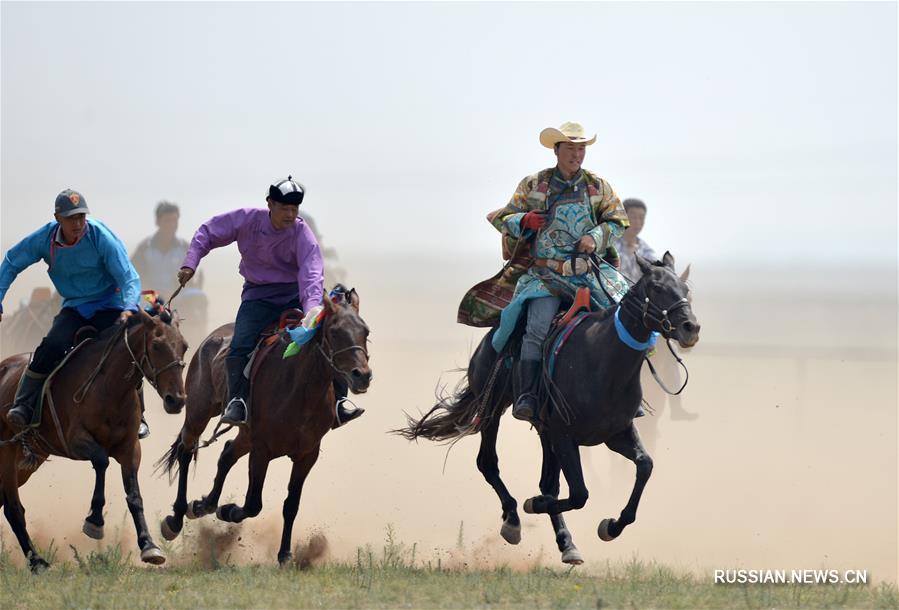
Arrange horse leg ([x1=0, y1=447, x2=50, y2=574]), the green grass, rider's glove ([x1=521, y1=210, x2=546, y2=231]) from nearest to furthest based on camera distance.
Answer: the green grass
horse leg ([x1=0, y1=447, x2=50, y2=574])
rider's glove ([x1=521, y1=210, x2=546, y2=231])

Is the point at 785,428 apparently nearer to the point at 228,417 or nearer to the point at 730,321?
the point at 228,417

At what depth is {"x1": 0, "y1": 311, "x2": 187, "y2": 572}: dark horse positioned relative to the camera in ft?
34.7

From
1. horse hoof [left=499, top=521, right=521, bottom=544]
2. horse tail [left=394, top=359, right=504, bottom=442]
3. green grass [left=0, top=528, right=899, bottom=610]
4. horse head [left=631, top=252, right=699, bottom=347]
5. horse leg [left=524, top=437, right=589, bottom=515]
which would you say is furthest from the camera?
horse tail [left=394, top=359, right=504, bottom=442]

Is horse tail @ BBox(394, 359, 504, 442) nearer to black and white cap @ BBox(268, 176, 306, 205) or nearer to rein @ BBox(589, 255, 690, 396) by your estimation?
rein @ BBox(589, 255, 690, 396)

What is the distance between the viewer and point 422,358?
90.6 ft

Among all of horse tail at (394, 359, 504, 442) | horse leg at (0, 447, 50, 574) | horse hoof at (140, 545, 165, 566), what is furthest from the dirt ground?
horse hoof at (140, 545, 165, 566)

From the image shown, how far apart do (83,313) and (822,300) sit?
1395 inches

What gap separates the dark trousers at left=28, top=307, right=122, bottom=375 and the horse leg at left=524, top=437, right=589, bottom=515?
3461mm

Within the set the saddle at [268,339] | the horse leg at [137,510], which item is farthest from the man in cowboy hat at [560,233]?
the horse leg at [137,510]

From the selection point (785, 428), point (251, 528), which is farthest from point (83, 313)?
point (785, 428)

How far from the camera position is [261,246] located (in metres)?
11.5

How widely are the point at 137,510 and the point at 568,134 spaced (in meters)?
4.21

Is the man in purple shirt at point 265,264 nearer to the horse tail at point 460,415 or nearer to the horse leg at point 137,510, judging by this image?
the horse leg at point 137,510

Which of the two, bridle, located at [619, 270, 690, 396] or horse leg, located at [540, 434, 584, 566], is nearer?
bridle, located at [619, 270, 690, 396]
